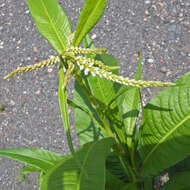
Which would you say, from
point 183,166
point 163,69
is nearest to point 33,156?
point 183,166

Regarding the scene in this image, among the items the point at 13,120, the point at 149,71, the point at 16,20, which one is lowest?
the point at 13,120

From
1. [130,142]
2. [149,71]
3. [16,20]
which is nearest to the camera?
[130,142]

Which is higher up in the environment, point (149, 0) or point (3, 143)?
point (149, 0)

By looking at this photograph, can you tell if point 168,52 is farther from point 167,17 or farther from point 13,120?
point 13,120

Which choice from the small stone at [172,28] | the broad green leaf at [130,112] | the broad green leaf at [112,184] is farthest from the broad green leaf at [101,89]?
the small stone at [172,28]

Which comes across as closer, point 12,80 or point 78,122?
point 78,122

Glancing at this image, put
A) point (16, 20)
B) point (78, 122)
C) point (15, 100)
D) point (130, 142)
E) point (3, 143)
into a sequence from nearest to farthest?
point (130, 142)
point (78, 122)
point (3, 143)
point (15, 100)
point (16, 20)

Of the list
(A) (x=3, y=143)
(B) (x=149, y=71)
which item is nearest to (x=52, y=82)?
(A) (x=3, y=143)

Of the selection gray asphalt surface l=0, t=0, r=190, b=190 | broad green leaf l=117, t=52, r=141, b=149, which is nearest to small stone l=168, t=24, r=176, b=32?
gray asphalt surface l=0, t=0, r=190, b=190
